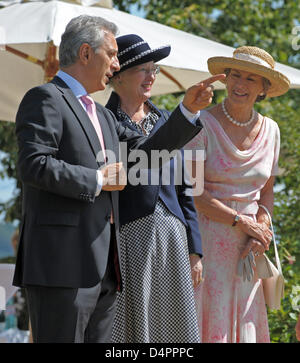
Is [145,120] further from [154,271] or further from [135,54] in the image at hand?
[154,271]

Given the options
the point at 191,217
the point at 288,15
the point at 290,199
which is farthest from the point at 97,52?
the point at 288,15

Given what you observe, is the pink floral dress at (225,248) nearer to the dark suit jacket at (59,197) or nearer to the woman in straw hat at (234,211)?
the woman in straw hat at (234,211)

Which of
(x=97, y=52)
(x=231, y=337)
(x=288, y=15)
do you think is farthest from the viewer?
(x=288, y=15)

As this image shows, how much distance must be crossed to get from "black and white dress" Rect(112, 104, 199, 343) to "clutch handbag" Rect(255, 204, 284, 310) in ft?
3.08

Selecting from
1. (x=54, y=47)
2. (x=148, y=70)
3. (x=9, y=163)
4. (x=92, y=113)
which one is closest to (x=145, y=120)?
(x=148, y=70)

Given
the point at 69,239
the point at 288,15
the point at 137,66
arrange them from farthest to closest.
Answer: the point at 288,15, the point at 137,66, the point at 69,239

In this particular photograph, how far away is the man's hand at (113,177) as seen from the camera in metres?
3.46

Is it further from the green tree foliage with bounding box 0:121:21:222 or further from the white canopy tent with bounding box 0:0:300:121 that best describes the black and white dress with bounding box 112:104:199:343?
the green tree foliage with bounding box 0:121:21:222

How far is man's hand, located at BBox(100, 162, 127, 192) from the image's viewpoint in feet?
11.4

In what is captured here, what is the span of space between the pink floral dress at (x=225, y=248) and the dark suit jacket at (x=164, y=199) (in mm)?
424

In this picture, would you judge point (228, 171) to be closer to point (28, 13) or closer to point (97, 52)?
point (97, 52)

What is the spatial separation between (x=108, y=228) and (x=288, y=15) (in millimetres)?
8603

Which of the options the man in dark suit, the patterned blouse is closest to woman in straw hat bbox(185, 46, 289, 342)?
the patterned blouse
